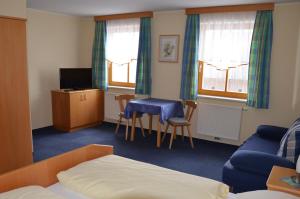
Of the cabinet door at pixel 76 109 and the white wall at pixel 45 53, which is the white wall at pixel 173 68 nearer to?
the white wall at pixel 45 53

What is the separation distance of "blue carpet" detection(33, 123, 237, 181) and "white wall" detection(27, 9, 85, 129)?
49cm

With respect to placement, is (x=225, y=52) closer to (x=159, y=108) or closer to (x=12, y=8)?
(x=159, y=108)

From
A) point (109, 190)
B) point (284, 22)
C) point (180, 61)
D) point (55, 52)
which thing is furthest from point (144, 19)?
point (109, 190)

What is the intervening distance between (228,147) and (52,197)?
3.57 m

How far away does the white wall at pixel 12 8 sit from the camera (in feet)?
9.95

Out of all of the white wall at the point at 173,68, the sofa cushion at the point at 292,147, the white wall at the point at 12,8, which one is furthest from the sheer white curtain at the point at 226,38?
the white wall at the point at 12,8

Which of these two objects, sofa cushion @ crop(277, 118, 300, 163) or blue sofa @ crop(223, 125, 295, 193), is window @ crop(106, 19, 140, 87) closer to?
blue sofa @ crop(223, 125, 295, 193)

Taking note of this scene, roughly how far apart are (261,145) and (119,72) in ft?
10.9

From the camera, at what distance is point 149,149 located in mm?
4293

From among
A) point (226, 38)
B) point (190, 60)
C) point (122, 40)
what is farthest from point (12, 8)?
point (226, 38)

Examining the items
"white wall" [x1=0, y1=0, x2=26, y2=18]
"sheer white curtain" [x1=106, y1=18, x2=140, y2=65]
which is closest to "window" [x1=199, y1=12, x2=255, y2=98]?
"sheer white curtain" [x1=106, y1=18, x2=140, y2=65]

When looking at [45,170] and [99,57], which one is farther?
[99,57]

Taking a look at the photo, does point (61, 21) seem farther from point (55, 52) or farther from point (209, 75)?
point (209, 75)

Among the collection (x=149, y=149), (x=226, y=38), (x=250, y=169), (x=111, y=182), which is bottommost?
(x=149, y=149)
